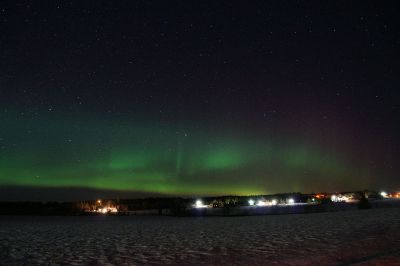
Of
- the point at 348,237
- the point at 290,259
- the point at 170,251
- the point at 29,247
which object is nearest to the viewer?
the point at 290,259

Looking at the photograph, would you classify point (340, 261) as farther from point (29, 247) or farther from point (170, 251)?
point (29, 247)

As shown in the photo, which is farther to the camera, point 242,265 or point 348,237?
point 348,237

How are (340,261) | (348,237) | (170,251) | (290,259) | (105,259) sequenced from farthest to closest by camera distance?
1. (348,237)
2. (170,251)
3. (105,259)
4. (290,259)
5. (340,261)

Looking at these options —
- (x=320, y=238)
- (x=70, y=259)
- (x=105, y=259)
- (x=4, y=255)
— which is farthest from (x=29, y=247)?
(x=320, y=238)

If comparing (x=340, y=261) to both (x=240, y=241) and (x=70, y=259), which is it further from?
(x=70, y=259)

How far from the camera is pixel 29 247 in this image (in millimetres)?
19766

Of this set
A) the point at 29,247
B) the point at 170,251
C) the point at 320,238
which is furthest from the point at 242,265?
the point at 29,247

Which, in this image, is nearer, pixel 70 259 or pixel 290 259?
pixel 290 259

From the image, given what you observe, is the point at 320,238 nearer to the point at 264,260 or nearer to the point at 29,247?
the point at 264,260

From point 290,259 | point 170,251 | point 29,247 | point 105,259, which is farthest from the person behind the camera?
point 29,247

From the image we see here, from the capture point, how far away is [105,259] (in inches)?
580

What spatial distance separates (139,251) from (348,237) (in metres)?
9.46

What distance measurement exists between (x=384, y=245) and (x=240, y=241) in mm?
6363

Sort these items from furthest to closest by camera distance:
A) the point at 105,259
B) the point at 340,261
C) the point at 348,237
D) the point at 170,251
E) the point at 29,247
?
the point at 29,247, the point at 348,237, the point at 170,251, the point at 105,259, the point at 340,261
